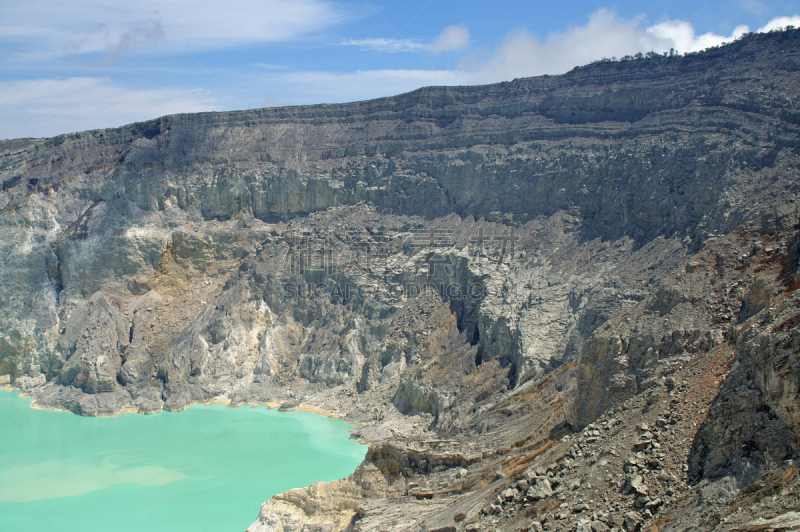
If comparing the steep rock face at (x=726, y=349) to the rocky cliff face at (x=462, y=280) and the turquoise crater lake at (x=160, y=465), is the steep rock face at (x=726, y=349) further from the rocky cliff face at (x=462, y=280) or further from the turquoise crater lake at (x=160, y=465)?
the turquoise crater lake at (x=160, y=465)

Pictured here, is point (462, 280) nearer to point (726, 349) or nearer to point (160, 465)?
point (160, 465)

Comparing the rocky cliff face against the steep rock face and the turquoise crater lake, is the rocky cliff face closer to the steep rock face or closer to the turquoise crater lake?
the steep rock face

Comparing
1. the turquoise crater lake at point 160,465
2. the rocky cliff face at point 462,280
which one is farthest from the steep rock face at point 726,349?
the turquoise crater lake at point 160,465

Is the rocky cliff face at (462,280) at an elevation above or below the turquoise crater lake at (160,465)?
above

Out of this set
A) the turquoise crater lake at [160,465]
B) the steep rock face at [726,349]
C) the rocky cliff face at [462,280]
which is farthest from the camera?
the turquoise crater lake at [160,465]

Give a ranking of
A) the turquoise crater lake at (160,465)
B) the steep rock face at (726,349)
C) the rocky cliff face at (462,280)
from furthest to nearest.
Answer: the turquoise crater lake at (160,465) < the rocky cliff face at (462,280) < the steep rock face at (726,349)

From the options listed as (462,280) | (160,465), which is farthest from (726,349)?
(160,465)

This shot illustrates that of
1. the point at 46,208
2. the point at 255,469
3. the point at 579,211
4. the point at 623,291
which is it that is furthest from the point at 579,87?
the point at 46,208

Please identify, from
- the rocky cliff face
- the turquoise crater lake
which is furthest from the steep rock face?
the turquoise crater lake

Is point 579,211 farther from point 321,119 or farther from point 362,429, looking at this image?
point 321,119
